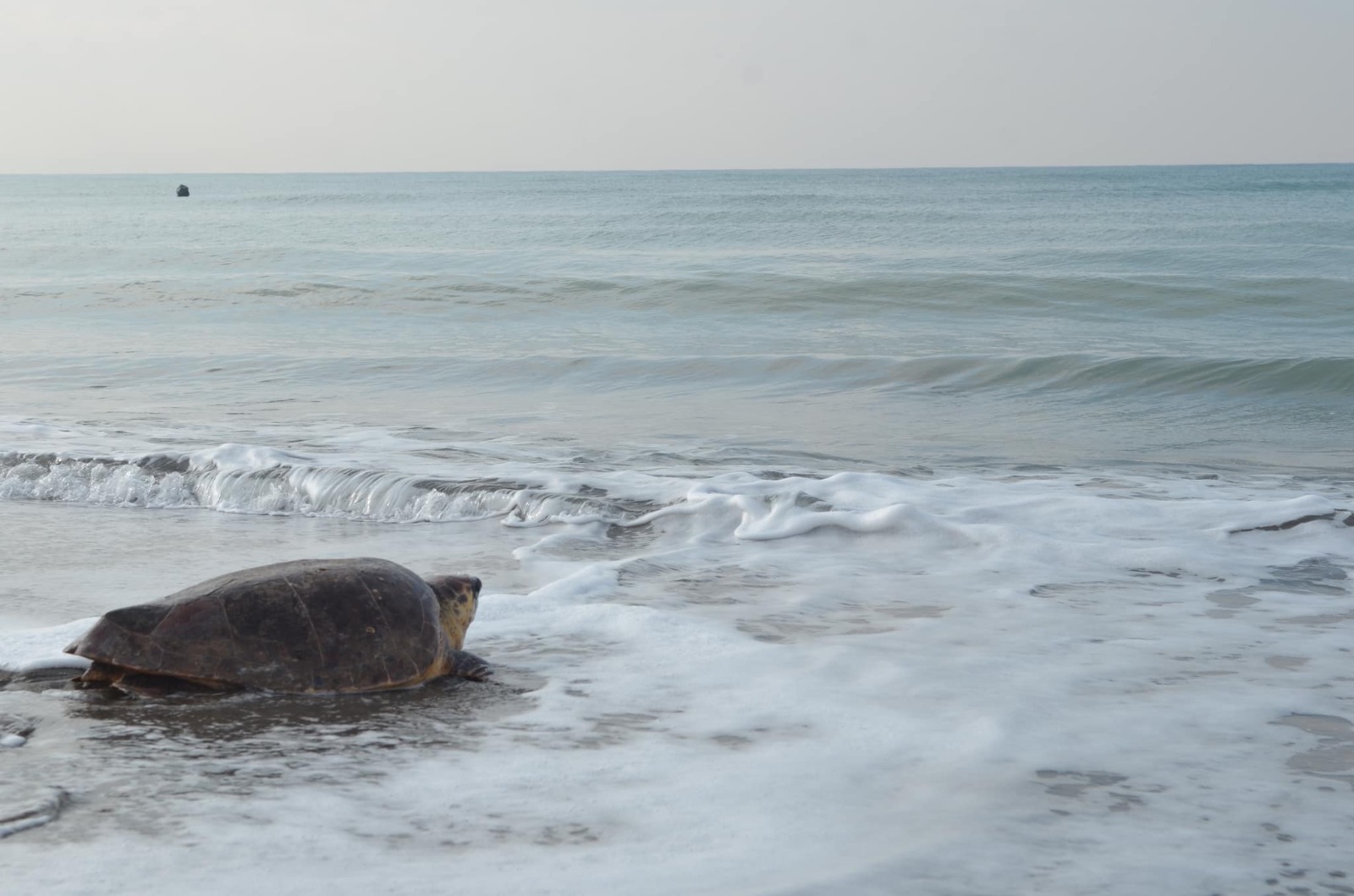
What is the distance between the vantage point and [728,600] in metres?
5.47

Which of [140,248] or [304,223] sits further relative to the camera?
[304,223]

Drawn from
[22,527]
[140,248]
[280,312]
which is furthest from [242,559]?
[140,248]

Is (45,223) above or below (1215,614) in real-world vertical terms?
above

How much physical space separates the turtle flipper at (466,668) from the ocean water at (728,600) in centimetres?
13

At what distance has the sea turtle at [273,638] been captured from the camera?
4016mm

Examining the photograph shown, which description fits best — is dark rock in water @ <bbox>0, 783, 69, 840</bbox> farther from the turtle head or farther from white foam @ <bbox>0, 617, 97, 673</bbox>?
the turtle head

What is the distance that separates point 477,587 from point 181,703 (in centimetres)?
108

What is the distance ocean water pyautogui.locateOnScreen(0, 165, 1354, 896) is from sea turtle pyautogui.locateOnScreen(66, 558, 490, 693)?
3.8 inches

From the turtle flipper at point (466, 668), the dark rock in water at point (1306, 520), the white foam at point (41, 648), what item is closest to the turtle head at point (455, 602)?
the turtle flipper at point (466, 668)

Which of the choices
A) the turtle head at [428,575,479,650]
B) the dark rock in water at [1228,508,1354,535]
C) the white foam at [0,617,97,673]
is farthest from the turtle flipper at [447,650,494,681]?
the dark rock in water at [1228,508,1354,535]

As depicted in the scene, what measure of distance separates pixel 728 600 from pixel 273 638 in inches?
83.3

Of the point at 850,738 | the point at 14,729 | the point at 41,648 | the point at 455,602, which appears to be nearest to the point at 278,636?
the point at 455,602

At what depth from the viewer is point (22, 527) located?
22.9 ft

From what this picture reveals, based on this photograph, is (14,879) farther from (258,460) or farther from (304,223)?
(304,223)
